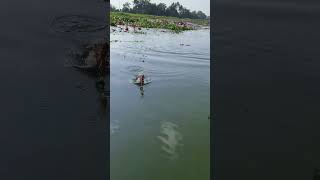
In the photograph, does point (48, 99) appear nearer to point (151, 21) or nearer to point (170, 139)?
point (170, 139)

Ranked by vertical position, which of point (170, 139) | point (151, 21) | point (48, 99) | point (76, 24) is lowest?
point (170, 139)

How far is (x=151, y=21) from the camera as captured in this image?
4590 mm

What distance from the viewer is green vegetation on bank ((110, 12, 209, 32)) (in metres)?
3.75

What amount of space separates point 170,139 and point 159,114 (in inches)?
9.3

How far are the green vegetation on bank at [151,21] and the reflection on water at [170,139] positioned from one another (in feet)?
4.35

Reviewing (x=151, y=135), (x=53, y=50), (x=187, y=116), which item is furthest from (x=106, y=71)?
(x=187, y=116)

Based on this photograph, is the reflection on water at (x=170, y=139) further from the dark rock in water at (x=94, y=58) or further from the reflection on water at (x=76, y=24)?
the reflection on water at (x=76, y=24)

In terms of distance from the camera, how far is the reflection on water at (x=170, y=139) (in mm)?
2230

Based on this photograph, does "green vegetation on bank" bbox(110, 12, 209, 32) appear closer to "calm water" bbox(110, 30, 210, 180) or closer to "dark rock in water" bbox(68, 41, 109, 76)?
"calm water" bbox(110, 30, 210, 180)

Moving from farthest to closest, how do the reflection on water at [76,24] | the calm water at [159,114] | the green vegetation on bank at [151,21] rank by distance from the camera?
1. the green vegetation on bank at [151,21]
2. the calm water at [159,114]
3. the reflection on water at [76,24]

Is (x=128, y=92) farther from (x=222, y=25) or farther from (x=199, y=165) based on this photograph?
(x=222, y=25)

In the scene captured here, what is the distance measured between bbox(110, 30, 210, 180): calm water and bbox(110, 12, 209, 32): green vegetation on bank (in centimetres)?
69

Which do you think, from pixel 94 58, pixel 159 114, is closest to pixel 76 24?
pixel 94 58

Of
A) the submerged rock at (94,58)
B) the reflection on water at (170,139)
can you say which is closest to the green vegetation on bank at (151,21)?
the reflection on water at (170,139)
